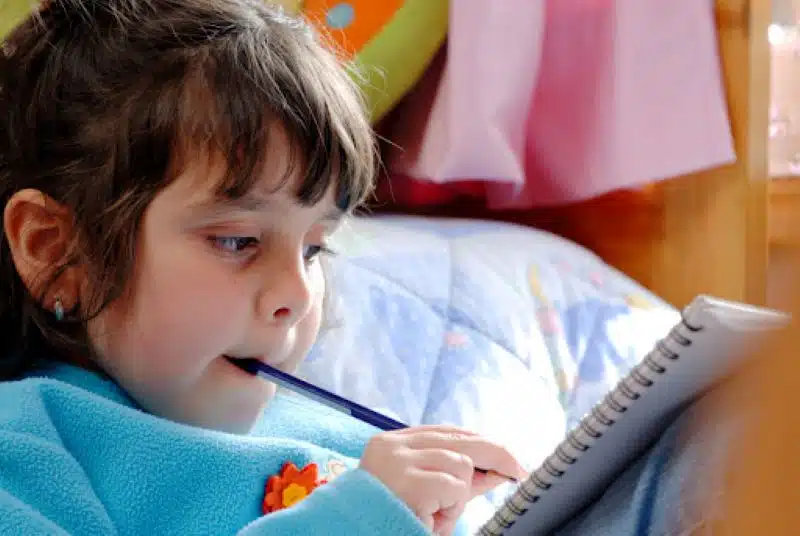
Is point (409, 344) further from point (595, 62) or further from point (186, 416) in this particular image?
point (595, 62)

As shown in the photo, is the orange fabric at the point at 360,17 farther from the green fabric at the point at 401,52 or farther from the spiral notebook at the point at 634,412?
the spiral notebook at the point at 634,412

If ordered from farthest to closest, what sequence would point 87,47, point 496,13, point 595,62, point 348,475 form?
point 595,62 → point 496,13 → point 87,47 → point 348,475

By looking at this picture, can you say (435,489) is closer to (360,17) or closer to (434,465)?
(434,465)

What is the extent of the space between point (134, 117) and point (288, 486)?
272mm

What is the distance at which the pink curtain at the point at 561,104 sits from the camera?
1256 millimetres

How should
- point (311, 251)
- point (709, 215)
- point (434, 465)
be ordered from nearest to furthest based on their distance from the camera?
point (434, 465) < point (311, 251) < point (709, 215)

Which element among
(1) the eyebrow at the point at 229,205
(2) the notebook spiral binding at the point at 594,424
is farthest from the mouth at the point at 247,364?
(2) the notebook spiral binding at the point at 594,424

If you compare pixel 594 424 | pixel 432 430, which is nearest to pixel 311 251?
pixel 432 430

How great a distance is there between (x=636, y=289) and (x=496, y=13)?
376 millimetres

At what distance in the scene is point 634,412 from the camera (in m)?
0.54

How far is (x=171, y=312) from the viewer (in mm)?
690

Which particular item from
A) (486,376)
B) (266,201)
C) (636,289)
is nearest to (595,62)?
(636,289)

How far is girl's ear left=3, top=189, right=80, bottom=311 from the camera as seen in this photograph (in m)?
0.72

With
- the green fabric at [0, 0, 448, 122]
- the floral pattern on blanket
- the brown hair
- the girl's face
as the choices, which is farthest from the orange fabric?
the girl's face
